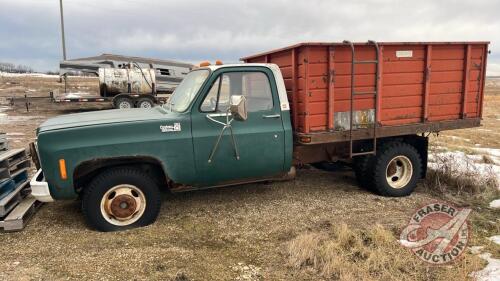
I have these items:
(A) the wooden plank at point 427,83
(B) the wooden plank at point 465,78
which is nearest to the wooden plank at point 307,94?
Result: (A) the wooden plank at point 427,83

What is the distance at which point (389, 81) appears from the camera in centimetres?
563

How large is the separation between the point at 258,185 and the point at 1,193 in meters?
3.53

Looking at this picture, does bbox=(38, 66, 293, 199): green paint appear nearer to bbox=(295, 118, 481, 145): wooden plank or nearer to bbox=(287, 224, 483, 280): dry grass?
bbox=(295, 118, 481, 145): wooden plank

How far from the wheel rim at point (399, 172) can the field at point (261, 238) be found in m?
0.28

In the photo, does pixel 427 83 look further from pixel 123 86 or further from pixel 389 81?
pixel 123 86

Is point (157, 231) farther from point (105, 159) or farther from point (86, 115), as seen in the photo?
point (86, 115)

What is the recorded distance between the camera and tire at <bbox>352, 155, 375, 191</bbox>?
19.9 feet

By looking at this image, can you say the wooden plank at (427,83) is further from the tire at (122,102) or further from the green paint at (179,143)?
the tire at (122,102)

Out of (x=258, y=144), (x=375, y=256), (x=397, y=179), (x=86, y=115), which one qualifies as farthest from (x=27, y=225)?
(x=397, y=179)

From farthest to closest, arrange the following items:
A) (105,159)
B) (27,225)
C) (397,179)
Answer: (397,179) < (27,225) < (105,159)

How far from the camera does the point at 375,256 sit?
3943 mm

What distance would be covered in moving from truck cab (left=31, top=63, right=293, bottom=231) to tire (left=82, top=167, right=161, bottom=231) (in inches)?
0.4

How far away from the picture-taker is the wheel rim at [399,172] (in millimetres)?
6156

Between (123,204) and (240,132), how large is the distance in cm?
162
